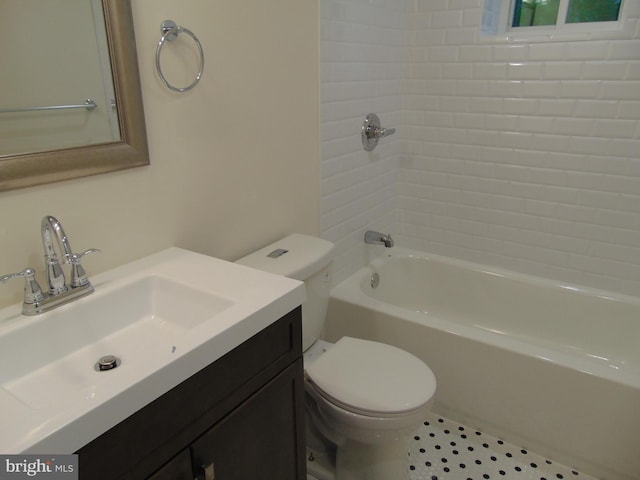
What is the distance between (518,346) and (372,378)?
0.64 m

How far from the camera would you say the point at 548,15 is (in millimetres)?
2098

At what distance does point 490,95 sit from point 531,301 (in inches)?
40.7

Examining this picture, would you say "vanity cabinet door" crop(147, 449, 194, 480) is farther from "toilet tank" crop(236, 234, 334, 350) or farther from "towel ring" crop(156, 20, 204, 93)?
"towel ring" crop(156, 20, 204, 93)

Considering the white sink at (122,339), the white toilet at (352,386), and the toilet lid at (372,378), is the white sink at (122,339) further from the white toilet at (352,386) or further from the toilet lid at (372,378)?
the toilet lid at (372,378)

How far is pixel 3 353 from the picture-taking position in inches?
33.6

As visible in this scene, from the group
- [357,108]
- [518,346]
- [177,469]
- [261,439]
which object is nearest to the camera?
[177,469]

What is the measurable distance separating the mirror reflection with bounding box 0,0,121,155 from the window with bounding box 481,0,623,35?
5.89ft

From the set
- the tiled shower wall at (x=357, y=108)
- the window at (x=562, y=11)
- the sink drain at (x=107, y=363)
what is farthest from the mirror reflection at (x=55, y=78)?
the window at (x=562, y=11)

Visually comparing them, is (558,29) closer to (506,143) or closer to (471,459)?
(506,143)

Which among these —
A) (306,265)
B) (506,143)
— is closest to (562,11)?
(506,143)

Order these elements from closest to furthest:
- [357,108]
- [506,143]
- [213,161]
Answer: [213,161]
[357,108]
[506,143]

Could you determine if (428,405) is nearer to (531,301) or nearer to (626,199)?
(531,301)

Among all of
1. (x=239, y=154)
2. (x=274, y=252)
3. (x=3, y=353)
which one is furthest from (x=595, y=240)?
(x=3, y=353)

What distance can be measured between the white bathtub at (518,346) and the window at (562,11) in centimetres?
121
